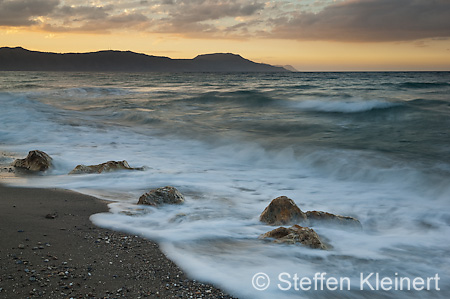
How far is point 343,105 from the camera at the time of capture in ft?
52.9

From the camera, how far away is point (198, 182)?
17.4 ft

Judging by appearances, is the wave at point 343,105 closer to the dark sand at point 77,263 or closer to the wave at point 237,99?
the wave at point 237,99

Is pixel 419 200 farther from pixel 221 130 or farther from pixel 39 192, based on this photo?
pixel 221 130

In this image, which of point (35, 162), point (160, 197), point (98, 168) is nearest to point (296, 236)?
point (160, 197)

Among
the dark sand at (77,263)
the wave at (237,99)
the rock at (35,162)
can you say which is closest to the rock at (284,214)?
the dark sand at (77,263)

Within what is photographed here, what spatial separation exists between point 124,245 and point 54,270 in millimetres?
638

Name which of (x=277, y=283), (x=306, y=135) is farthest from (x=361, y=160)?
(x=277, y=283)

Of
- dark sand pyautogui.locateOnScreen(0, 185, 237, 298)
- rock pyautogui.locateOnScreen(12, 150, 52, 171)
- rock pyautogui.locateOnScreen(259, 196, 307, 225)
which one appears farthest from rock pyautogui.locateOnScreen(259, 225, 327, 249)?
rock pyautogui.locateOnScreen(12, 150, 52, 171)

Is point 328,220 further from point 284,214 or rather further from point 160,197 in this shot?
point 160,197

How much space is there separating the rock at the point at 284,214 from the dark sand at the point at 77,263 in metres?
1.22

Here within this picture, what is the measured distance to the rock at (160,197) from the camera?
12.9 ft

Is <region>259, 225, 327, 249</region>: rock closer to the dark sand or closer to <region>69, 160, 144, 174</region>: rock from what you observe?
the dark sand

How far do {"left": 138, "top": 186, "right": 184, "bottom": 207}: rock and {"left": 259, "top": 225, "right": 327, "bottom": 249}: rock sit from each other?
1229 millimetres

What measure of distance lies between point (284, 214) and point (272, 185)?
6.42 ft
